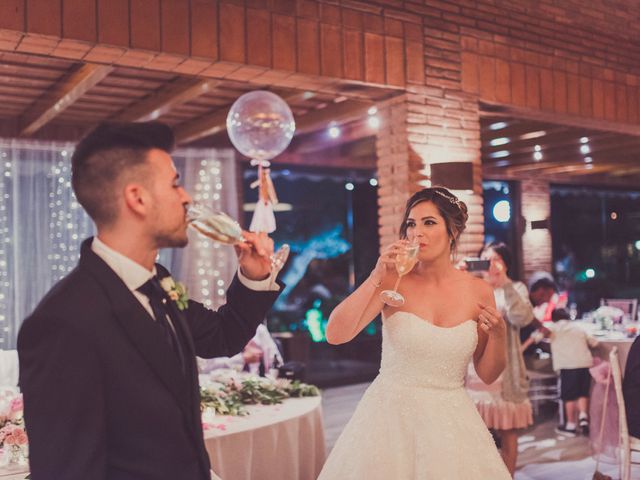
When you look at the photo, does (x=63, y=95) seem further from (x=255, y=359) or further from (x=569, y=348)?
(x=569, y=348)

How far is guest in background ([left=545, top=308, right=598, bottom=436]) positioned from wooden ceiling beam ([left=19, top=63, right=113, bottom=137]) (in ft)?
15.6

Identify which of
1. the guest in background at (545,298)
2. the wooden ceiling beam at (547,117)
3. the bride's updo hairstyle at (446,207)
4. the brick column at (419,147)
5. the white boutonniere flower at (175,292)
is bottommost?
the guest in background at (545,298)

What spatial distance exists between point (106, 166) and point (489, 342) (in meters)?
2.04

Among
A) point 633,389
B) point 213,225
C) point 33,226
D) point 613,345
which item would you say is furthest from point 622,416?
point 33,226

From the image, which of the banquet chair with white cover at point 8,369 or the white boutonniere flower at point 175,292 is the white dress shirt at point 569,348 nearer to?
the banquet chair with white cover at point 8,369

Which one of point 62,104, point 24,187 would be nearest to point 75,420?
point 62,104

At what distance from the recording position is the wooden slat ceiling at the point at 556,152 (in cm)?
895

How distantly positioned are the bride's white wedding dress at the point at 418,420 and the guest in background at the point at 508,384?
226cm

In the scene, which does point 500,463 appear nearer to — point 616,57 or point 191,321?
point 191,321

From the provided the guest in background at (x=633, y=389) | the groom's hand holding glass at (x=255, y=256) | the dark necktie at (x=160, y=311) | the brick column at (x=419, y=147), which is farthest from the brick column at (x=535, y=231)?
the dark necktie at (x=160, y=311)

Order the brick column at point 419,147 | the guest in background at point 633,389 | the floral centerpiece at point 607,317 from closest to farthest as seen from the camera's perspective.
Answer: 1. the guest in background at point 633,389
2. the brick column at point 419,147
3. the floral centerpiece at point 607,317

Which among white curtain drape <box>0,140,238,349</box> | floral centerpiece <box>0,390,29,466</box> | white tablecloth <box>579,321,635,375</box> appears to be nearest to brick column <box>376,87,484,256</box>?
white tablecloth <box>579,321,635,375</box>

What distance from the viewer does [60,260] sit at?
7.97 meters

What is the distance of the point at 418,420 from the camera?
9.56 feet
